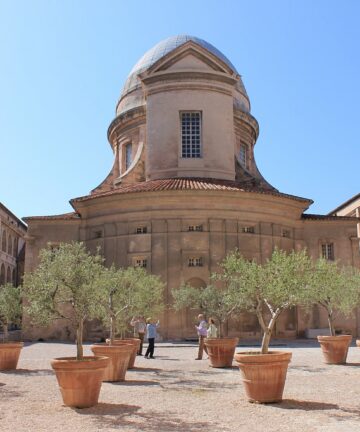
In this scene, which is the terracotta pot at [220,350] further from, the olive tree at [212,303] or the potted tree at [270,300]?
the potted tree at [270,300]

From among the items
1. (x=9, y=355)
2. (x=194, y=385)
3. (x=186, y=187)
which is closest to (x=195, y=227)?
(x=186, y=187)

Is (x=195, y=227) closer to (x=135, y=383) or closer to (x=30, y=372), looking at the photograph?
(x=30, y=372)

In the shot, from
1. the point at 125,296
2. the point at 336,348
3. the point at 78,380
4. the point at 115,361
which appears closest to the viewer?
the point at 78,380

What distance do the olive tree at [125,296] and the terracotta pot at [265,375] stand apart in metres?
5.33

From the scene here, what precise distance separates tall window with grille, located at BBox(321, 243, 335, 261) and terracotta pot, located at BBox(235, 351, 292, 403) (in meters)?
23.8

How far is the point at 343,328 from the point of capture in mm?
32219

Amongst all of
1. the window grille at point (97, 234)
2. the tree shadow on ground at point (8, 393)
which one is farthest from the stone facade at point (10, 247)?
the tree shadow on ground at point (8, 393)

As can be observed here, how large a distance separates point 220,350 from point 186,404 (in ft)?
21.0

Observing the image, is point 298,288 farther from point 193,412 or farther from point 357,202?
point 357,202

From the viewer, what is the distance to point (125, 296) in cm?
1838

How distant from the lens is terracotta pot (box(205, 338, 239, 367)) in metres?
17.4

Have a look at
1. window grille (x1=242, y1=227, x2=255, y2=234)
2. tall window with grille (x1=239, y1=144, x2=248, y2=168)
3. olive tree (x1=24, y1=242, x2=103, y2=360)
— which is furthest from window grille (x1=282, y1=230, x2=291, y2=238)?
olive tree (x1=24, y1=242, x2=103, y2=360)

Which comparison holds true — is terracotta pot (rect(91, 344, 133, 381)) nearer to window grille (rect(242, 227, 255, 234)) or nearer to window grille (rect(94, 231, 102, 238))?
window grille (rect(242, 227, 255, 234))

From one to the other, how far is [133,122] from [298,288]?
29.7 m
